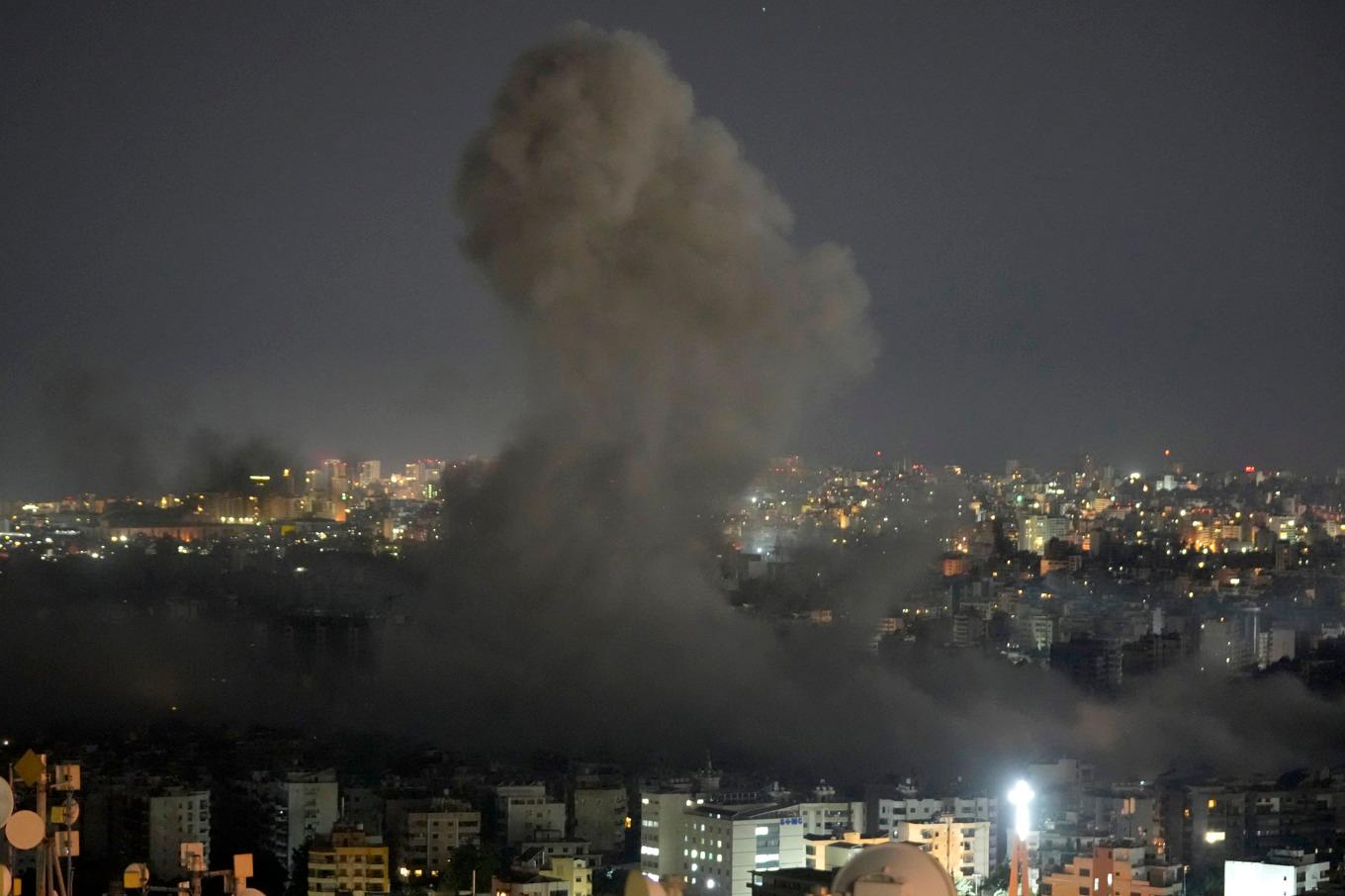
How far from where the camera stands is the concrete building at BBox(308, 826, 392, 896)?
35.8 feet

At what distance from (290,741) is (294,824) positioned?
263 centimetres

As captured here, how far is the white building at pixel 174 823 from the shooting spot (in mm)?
11680

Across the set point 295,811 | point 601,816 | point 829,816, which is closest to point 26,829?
point 829,816

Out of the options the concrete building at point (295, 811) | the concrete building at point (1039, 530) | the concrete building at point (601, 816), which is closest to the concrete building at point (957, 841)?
the concrete building at point (601, 816)

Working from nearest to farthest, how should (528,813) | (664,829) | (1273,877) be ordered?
1. (1273,877)
2. (664,829)
3. (528,813)

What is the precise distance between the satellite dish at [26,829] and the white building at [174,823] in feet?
23.7

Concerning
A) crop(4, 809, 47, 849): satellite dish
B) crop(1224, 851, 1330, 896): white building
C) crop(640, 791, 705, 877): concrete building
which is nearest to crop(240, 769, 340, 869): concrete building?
crop(640, 791, 705, 877): concrete building

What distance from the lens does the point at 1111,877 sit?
391 inches

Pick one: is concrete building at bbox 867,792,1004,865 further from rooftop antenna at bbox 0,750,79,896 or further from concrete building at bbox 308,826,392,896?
rooftop antenna at bbox 0,750,79,896

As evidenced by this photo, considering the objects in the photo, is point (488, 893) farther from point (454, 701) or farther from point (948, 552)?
point (948, 552)

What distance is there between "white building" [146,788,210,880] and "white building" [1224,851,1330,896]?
4.72 meters

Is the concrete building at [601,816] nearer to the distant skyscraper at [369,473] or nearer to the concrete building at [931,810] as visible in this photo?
the concrete building at [931,810]

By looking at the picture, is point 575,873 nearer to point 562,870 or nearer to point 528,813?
point 562,870

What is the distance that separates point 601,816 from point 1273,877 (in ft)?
12.2
